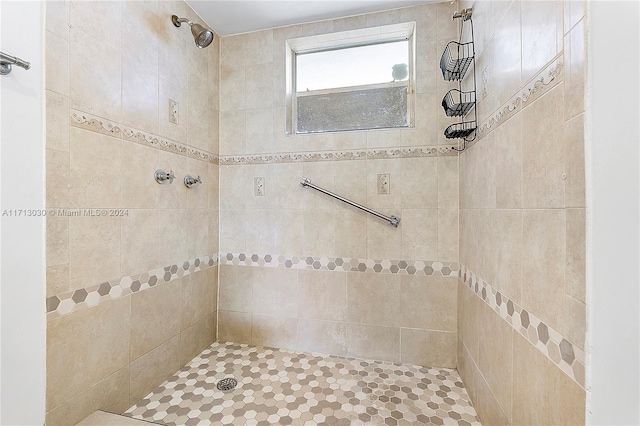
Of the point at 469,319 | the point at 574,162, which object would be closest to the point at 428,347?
the point at 469,319

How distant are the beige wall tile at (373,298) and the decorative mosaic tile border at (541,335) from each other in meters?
0.57

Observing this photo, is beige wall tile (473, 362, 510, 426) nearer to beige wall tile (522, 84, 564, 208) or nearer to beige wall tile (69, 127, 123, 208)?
beige wall tile (522, 84, 564, 208)

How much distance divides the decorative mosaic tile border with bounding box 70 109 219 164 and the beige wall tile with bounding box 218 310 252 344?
1126mm

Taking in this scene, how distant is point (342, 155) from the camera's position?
1.70 metres

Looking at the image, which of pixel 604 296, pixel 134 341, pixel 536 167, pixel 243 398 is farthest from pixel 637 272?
pixel 134 341

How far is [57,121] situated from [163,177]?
0.49 m

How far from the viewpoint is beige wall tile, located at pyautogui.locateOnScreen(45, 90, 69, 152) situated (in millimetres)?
917

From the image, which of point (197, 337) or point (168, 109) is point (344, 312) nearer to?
point (197, 337)

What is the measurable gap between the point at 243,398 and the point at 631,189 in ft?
5.22

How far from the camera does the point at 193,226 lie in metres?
1.66

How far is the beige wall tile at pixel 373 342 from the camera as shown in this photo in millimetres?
1631

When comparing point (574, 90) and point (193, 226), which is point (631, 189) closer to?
point (574, 90)

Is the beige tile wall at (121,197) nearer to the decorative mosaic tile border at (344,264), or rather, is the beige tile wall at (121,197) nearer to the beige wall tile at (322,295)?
the decorative mosaic tile border at (344,264)

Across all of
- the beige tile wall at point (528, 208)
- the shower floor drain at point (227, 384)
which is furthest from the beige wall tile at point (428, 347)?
the shower floor drain at point (227, 384)
